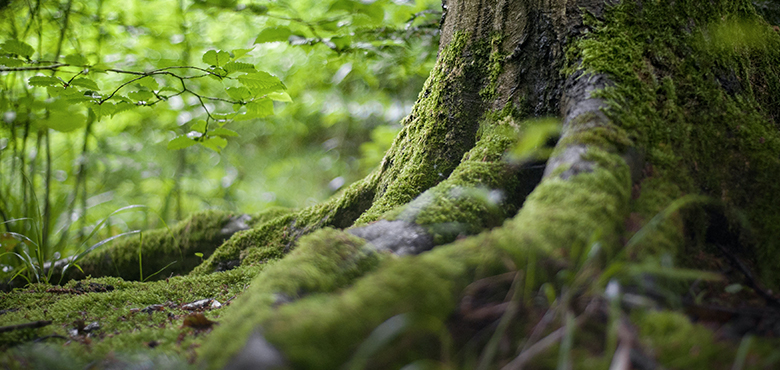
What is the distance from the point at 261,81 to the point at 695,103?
1.98 metres

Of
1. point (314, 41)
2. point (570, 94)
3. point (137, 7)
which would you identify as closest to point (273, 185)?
point (137, 7)

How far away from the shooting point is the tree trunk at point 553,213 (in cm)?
86

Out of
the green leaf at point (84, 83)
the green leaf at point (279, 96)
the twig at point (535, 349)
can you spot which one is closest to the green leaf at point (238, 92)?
the green leaf at point (279, 96)

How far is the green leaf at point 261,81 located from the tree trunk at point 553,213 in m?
0.77

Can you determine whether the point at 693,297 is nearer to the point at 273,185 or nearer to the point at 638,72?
the point at 638,72

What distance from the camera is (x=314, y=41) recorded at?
9.21ft

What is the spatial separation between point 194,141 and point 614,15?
7.56ft

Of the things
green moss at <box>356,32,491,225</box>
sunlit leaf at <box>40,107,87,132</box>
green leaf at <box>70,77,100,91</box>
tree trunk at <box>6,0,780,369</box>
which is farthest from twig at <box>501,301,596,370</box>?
sunlit leaf at <box>40,107,87,132</box>

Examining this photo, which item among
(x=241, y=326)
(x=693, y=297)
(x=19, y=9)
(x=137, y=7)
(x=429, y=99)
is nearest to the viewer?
(x=241, y=326)

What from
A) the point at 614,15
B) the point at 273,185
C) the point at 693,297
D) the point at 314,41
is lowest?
the point at 273,185

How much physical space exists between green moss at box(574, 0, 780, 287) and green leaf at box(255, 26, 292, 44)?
161 cm

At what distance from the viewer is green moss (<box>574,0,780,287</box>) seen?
141 cm

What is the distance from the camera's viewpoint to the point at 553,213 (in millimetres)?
1099

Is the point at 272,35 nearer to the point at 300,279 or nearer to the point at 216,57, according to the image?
the point at 216,57
